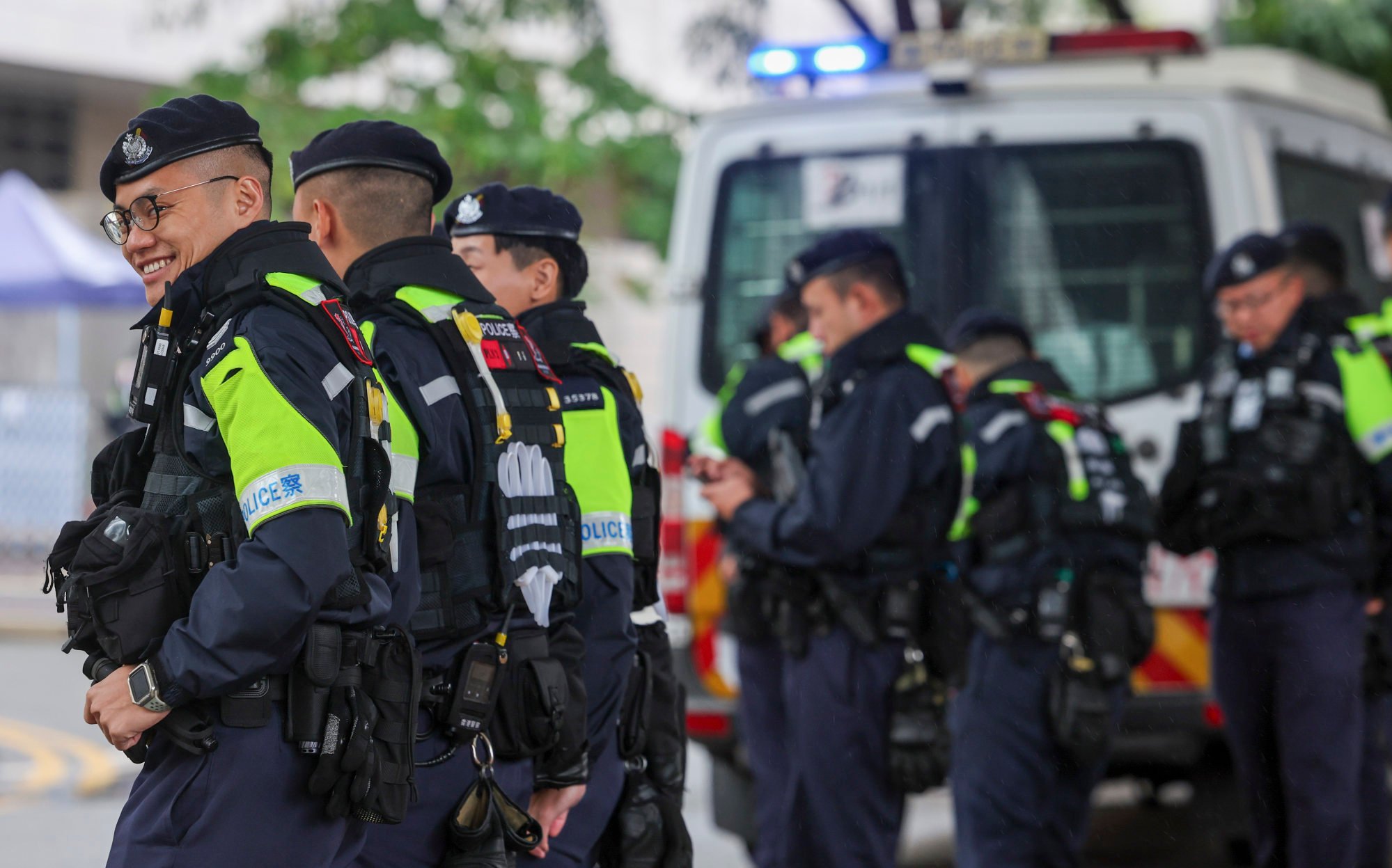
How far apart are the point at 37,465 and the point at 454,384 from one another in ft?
46.2

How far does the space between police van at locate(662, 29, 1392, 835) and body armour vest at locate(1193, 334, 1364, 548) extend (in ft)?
2.55

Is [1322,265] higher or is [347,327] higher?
[1322,265]

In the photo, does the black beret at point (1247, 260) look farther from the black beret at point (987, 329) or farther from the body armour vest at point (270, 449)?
the body armour vest at point (270, 449)

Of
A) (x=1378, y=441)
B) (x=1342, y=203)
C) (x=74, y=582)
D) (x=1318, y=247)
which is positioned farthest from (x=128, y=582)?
Answer: (x=1342, y=203)

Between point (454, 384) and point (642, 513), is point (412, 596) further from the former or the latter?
point (642, 513)

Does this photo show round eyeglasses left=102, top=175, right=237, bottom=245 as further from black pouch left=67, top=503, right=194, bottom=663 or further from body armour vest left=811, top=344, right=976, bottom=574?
body armour vest left=811, top=344, right=976, bottom=574

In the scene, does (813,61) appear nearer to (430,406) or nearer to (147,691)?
(430,406)

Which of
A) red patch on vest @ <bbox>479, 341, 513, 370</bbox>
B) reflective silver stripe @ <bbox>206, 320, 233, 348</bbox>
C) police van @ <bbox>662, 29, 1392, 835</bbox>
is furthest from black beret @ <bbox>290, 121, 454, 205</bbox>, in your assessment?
police van @ <bbox>662, 29, 1392, 835</bbox>

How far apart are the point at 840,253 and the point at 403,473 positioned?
2029mm

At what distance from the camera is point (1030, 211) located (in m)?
5.85

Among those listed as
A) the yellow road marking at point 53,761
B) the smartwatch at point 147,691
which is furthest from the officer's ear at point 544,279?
the yellow road marking at point 53,761

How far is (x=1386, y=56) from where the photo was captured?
62.1 feet

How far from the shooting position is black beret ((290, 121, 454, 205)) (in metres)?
3.16

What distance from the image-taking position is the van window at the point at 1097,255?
5754mm
